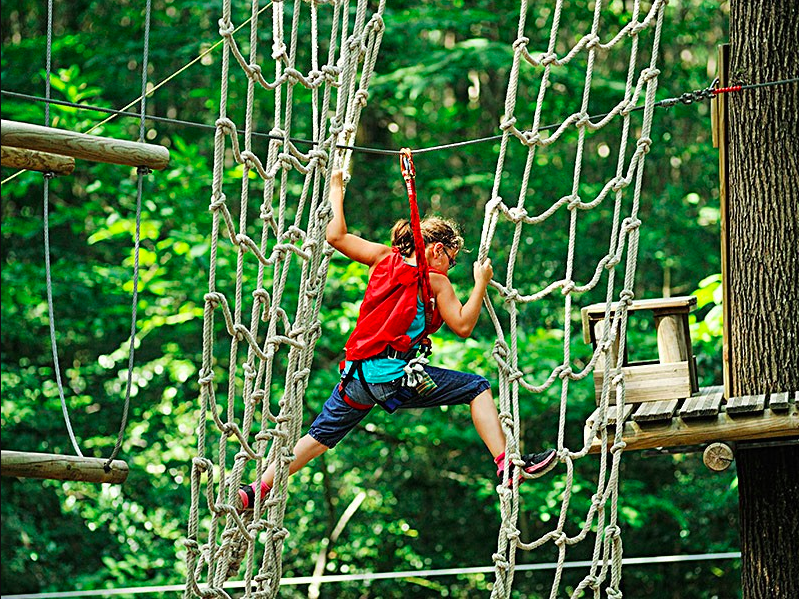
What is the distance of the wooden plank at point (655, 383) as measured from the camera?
315 cm

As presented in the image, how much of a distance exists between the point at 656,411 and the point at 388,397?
84 centimetres

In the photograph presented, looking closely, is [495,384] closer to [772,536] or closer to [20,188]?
[20,188]

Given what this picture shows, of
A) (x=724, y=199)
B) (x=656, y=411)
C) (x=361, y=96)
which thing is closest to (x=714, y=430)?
(x=656, y=411)

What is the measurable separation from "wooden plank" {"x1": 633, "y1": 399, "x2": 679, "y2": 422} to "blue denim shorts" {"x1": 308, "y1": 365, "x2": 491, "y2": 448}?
0.61 meters

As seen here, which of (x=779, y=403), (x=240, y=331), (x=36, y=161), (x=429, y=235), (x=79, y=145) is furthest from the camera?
(x=779, y=403)

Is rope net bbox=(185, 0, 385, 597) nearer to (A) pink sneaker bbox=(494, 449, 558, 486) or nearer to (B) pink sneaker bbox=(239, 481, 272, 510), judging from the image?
(B) pink sneaker bbox=(239, 481, 272, 510)

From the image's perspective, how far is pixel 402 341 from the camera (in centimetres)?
246

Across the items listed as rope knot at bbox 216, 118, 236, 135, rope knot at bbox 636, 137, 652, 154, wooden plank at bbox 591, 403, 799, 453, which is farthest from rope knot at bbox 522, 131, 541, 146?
wooden plank at bbox 591, 403, 799, 453

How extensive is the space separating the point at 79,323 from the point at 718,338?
3257 mm

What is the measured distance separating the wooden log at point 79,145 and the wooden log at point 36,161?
86 millimetres

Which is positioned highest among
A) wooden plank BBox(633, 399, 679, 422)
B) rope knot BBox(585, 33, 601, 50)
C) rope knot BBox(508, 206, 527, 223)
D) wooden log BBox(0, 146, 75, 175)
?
rope knot BBox(585, 33, 601, 50)

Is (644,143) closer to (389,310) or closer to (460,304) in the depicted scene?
(460,304)

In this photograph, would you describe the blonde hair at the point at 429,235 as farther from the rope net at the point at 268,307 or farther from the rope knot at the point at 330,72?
the rope knot at the point at 330,72

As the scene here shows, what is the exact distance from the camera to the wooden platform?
2885 mm
